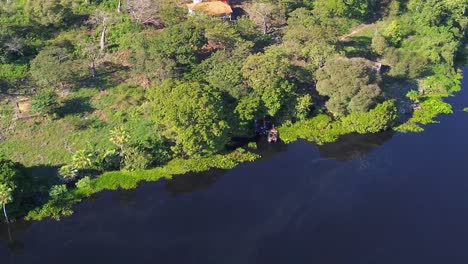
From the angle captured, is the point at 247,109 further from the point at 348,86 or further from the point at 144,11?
the point at 144,11

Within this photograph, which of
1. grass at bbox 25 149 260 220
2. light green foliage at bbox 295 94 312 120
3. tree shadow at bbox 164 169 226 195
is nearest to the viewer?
grass at bbox 25 149 260 220

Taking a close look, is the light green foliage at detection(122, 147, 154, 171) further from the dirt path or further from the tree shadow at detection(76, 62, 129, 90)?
the dirt path

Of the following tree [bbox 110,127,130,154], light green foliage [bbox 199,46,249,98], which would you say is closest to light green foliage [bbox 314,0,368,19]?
light green foliage [bbox 199,46,249,98]

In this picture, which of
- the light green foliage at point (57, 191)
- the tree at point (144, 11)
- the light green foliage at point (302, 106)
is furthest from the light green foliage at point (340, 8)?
the light green foliage at point (57, 191)

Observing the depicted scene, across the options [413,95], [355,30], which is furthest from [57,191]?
[355,30]

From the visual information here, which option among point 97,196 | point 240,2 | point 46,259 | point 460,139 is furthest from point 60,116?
point 460,139

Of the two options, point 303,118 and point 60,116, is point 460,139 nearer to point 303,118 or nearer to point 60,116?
point 303,118

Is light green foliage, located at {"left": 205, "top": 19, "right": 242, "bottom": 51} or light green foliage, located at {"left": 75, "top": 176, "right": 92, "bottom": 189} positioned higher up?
light green foliage, located at {"left": 205, "top": 19, "right": 242, "bottom": 51}
